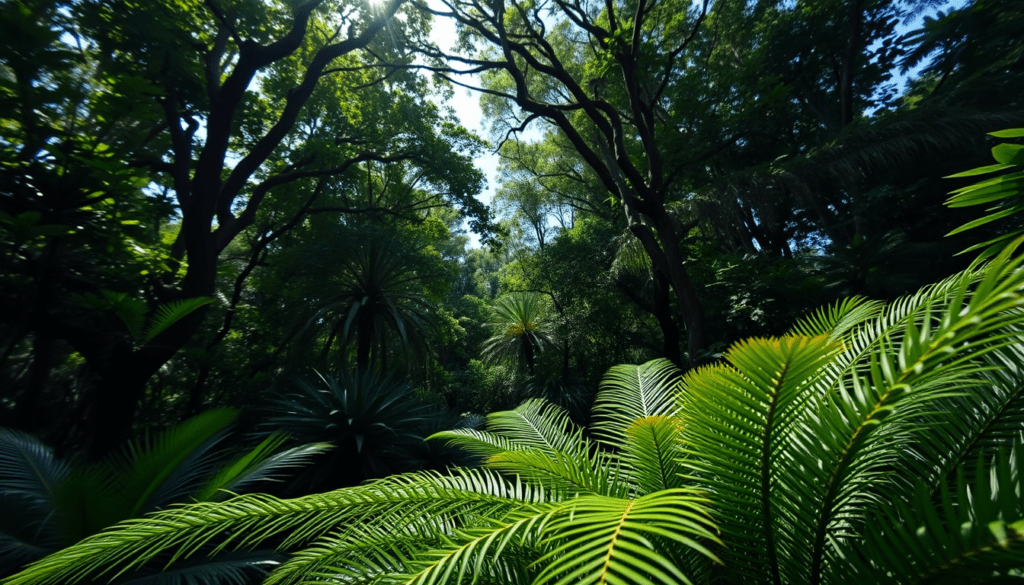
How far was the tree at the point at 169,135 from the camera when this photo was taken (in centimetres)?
298

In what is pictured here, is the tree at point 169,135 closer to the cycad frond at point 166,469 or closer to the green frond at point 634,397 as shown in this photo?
the cycad frond at point 166,469

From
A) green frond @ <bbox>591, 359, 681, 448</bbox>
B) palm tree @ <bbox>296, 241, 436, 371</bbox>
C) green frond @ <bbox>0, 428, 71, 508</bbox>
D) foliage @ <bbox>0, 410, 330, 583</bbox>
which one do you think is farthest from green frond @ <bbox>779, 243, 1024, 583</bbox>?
palm tree @ <bbox>296, 241, 436, 371</bbox>

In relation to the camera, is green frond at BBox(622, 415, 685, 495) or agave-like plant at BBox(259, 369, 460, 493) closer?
green frond at BBox(622, 415, 685, 495)

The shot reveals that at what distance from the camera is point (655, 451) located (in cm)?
158

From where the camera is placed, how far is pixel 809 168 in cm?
675

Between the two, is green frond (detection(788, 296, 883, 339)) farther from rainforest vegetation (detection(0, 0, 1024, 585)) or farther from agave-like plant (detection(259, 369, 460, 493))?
agave-like plant (detection(259, 369, 460, 493))

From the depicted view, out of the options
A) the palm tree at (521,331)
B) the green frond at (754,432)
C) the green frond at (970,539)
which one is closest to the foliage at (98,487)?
the green frond at (754,432)

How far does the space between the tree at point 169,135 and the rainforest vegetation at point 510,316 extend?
40 millimetres

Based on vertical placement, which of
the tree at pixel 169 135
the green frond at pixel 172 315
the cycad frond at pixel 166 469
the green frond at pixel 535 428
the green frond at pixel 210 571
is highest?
the tree at pixel 169 135

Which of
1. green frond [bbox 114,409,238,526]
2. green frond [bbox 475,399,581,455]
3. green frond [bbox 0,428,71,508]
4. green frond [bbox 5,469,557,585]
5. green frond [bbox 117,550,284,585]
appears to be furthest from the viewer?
green frond [bbox 114,409,238,526]

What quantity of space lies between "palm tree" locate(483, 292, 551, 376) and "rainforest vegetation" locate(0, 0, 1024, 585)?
87 millimetres

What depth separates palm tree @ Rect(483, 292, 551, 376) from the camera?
11.8 meters

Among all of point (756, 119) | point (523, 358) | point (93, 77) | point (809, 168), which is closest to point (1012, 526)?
point (93, 77)

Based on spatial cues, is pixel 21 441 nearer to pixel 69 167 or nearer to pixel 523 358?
pixel 69 167
